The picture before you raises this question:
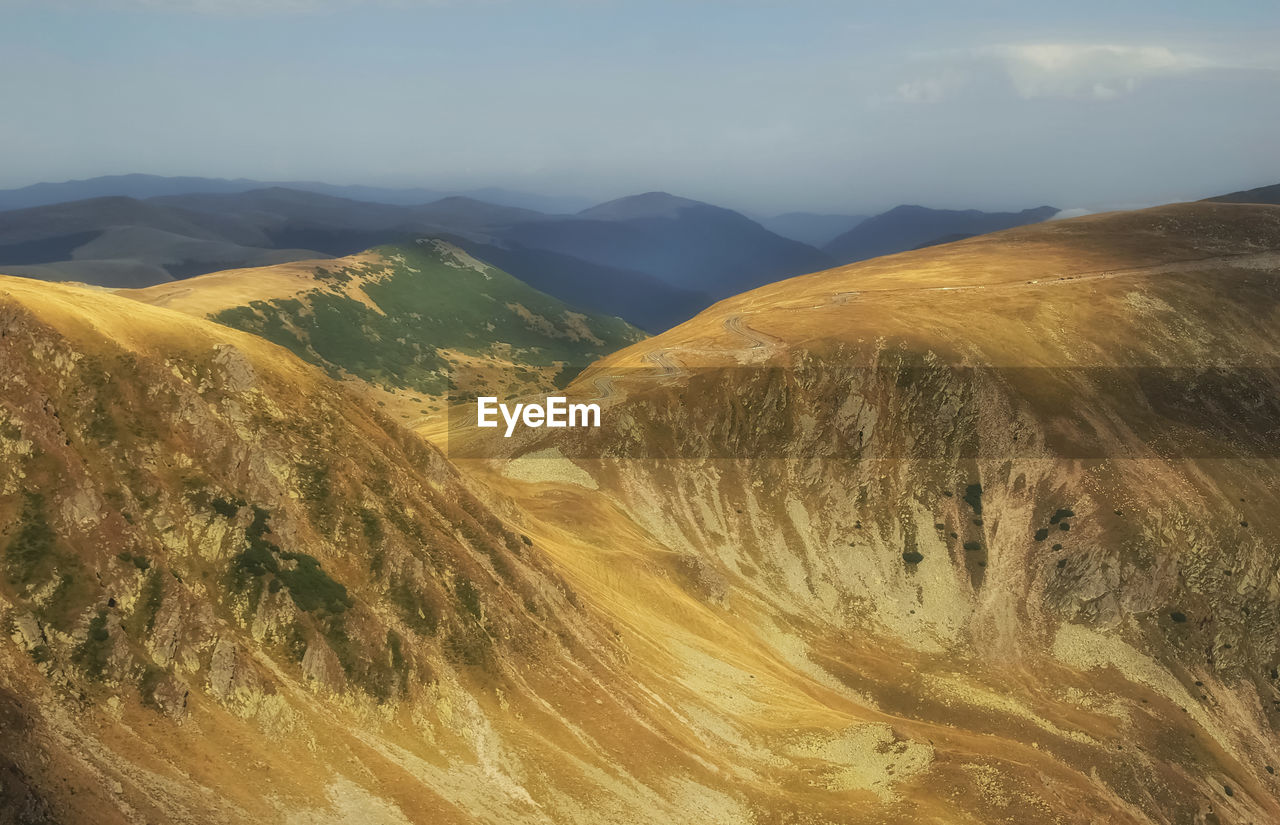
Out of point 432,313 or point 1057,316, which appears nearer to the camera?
point 1057,316

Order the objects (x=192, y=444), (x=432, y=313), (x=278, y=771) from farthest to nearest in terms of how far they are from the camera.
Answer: (x=432, y=313) < (x=192, y=444) < (x=278, y=771)

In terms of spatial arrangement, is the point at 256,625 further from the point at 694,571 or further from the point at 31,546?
the point at 694,571

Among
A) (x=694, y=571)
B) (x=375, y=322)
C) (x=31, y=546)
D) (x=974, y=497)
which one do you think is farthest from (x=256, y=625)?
(x=375, y=322)

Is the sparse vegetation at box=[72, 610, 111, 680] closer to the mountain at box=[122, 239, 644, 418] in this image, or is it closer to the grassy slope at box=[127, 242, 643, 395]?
the mountain at box=[122, 239, 644, 418]

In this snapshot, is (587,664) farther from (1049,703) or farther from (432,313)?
(432,313)

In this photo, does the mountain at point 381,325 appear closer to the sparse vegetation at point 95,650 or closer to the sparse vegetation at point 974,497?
the sparse vegetation at point 974,497

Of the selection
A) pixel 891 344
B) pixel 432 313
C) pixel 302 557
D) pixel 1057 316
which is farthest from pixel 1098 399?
pixel 432 313

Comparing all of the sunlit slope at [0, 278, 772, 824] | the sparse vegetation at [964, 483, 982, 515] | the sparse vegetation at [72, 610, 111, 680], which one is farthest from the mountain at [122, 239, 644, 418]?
the sparse vegetation at [72, 610, 111, 680]
